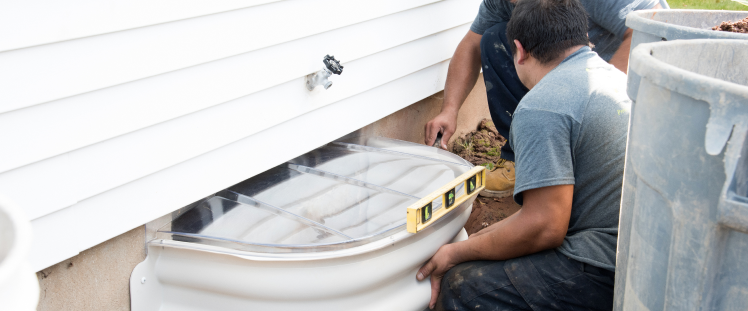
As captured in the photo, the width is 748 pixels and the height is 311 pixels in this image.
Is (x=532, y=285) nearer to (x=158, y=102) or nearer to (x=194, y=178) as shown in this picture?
(x=194, y=178)

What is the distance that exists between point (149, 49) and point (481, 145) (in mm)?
2281

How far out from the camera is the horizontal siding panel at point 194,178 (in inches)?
61.3

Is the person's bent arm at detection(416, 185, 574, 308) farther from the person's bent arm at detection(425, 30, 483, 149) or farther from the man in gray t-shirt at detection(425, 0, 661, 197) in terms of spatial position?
the person's bent arm at detection(425, 30, 483, 149)

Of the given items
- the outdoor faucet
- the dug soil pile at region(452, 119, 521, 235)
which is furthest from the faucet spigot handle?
the dug soil pile at region(452, 119, 521, 235)

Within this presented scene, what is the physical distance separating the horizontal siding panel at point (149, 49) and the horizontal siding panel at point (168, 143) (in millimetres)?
176

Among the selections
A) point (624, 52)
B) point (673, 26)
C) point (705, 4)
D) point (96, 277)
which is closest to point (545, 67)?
point (673, 26)

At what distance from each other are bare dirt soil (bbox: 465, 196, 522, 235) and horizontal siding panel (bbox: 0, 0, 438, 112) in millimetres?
1303

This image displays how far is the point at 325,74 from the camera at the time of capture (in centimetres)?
218

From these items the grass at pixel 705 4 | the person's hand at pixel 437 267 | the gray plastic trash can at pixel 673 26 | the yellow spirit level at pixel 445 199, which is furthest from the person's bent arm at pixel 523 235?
the grass at pixel 705 4

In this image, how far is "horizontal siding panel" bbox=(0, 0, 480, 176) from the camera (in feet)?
4.65

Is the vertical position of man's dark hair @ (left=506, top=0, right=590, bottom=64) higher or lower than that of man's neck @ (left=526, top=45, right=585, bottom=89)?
higher

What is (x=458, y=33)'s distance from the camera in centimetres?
312

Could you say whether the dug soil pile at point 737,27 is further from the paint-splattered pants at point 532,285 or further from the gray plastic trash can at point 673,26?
the paint-splattered pants at point 532,285

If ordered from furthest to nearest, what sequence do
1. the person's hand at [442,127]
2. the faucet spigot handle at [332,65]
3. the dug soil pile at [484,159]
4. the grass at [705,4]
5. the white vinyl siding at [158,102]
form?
the grass at [705,4], the dug soil pile at [484,159], the person's hand at [442,127], the faucet spigot handle at [332,65], the white vinyl siding at [158,102]
